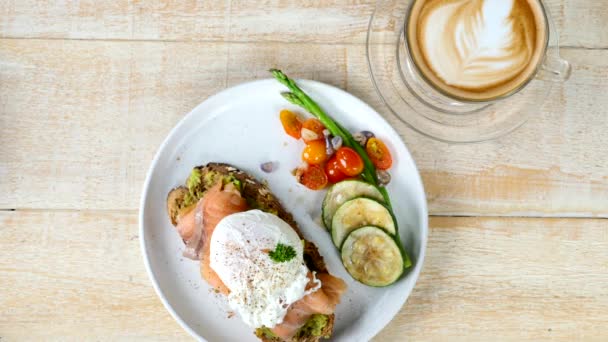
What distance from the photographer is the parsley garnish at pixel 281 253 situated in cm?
233

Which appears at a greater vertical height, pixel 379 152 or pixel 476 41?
pixel 476 41

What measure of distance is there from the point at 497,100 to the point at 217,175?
125 cm

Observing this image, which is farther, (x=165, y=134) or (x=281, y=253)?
(x=165, y=134)

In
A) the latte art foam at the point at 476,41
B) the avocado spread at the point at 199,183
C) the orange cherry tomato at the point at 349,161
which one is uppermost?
the latte art foam at the point at 476,41

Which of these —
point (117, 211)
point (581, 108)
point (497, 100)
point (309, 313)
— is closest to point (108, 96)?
point (117, 211)

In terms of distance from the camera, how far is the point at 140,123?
2.76 metres

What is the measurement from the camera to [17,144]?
2764 mm

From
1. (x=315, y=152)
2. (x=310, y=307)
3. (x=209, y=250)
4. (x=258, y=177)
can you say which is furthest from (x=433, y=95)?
(x=209, y=250)

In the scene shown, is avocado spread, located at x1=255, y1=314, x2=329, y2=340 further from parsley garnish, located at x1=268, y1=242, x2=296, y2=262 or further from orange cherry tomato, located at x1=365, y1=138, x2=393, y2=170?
orange cherry tomato, located at x1=365, y1=138, x2=393, y2=170

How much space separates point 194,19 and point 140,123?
0.56m

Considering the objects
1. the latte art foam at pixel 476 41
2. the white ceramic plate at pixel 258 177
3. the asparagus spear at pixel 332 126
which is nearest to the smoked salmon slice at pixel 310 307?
the white ceramic plate at pixel 258 177

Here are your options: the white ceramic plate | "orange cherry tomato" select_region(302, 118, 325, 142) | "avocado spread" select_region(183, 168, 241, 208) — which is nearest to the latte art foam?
the white ceramic plate

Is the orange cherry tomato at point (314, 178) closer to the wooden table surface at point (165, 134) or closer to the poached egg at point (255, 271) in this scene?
the poached egg at point (255, 271)

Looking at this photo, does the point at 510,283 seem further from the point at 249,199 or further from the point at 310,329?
the point at 249,199
